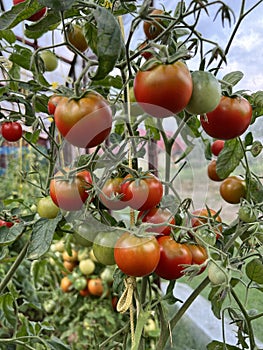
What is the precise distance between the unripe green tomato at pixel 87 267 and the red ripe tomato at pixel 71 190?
1.68 m

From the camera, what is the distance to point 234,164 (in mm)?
647

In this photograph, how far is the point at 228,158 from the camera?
649 millimetres

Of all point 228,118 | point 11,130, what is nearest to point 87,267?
point 11,130

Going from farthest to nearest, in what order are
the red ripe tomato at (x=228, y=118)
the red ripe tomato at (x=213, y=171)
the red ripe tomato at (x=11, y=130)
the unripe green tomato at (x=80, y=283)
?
the unripe green tomato at (x=80, y=283), the red ripe tomato at (x=11, y=130), the red ripe tomato at (x=213, y=171), the red ripe tomato at (x=228, y=118)

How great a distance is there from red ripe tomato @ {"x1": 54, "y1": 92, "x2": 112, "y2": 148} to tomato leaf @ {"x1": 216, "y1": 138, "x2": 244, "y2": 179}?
12.0 inches

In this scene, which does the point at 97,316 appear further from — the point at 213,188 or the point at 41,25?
the point at 41,25

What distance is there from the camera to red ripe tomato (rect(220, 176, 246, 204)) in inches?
25.8

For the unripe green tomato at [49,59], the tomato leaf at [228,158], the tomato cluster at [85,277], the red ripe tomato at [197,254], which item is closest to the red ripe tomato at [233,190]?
the tomato leaf at [228,158]

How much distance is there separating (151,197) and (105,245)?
0.32 ft

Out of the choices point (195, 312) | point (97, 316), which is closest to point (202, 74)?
point (195, 312)

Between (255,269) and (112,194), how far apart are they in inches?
10.1

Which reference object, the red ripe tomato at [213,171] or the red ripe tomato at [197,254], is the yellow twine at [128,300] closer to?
the red ripe tomato at [197,254]

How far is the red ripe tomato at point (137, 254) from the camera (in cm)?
44

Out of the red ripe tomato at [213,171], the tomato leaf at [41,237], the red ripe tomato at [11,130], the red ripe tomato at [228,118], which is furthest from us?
the red ripe tomato at [11,130]
